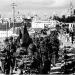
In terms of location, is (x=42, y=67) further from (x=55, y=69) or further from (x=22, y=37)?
(x=22, y=37)

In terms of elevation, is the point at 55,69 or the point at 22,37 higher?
the point at 22,37

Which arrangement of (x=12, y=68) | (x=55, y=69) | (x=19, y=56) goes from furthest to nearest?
(x=55, y=69) < (x=19, y=56) < (x=12, y=68)

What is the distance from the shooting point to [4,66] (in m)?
12.3

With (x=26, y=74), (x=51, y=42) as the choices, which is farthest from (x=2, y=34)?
(x=26, y=74)

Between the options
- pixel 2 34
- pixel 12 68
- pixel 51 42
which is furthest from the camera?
pixel 2 34

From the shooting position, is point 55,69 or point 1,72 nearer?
point 1,72

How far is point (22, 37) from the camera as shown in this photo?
643 inches

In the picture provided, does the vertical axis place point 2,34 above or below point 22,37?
below

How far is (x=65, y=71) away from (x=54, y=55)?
2.53 metres

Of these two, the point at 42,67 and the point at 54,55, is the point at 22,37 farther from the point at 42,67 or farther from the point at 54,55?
the point at 42,67

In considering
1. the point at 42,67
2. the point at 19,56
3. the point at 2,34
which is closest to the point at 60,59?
the point at 19,56

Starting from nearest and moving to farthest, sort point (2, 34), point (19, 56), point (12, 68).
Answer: point (12, 68), point (19, 56), point (2, 34)

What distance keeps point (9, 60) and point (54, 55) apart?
4485 millimetres

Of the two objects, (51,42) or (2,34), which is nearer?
(51,42)
